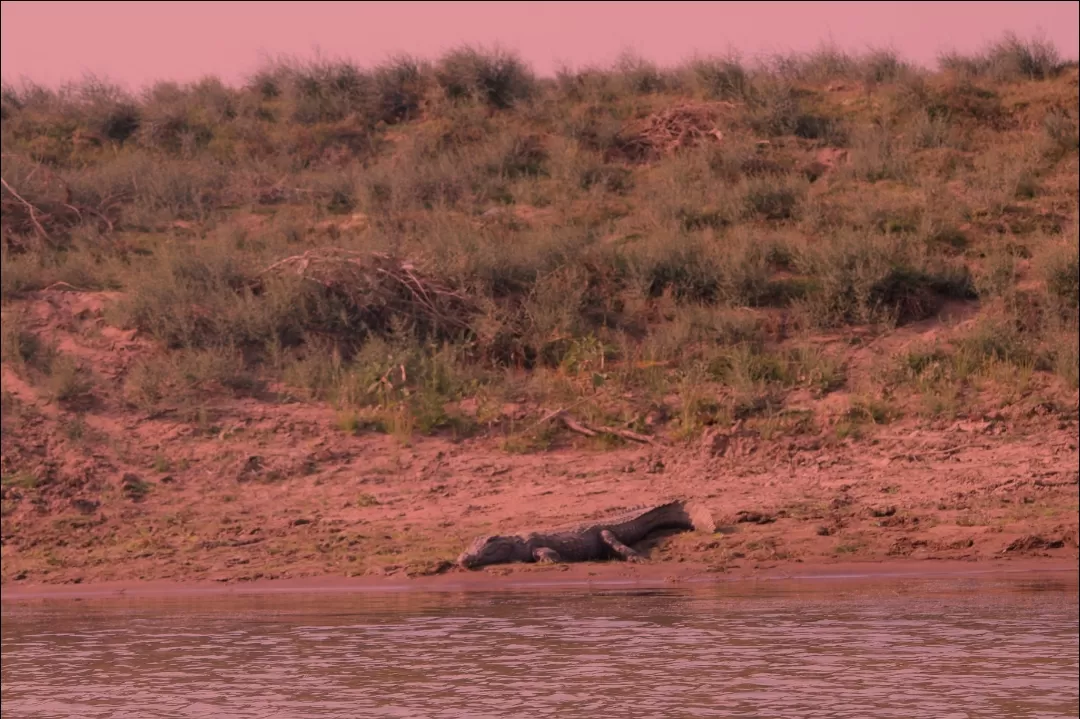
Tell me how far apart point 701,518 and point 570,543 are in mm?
1013

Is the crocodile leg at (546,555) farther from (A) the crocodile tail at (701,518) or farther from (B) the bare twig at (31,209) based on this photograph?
(B) the bare twig at (31,209)

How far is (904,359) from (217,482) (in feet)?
19.9

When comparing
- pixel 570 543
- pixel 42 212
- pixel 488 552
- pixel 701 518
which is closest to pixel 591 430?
pixel 701 518

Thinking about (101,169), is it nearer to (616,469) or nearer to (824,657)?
(616,469)

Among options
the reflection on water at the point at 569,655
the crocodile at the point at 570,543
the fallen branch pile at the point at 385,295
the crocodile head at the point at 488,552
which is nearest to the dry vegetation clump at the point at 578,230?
the fallen branch pile at the point at 385,295

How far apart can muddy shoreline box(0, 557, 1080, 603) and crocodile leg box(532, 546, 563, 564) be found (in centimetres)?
6

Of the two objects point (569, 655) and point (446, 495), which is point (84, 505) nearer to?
point (446, 495)

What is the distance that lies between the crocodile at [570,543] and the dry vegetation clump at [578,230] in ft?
7.05

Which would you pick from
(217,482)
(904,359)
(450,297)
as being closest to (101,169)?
(450,297)

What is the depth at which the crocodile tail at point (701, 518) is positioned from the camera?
9.37m

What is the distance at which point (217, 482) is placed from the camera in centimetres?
1076

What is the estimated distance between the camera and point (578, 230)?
14.6 meters

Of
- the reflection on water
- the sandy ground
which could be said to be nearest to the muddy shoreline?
the sandy ground

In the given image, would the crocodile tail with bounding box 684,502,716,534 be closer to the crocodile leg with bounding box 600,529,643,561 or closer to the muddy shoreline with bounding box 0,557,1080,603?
the muddy shoreline with bounding box 0,557,1080,603
